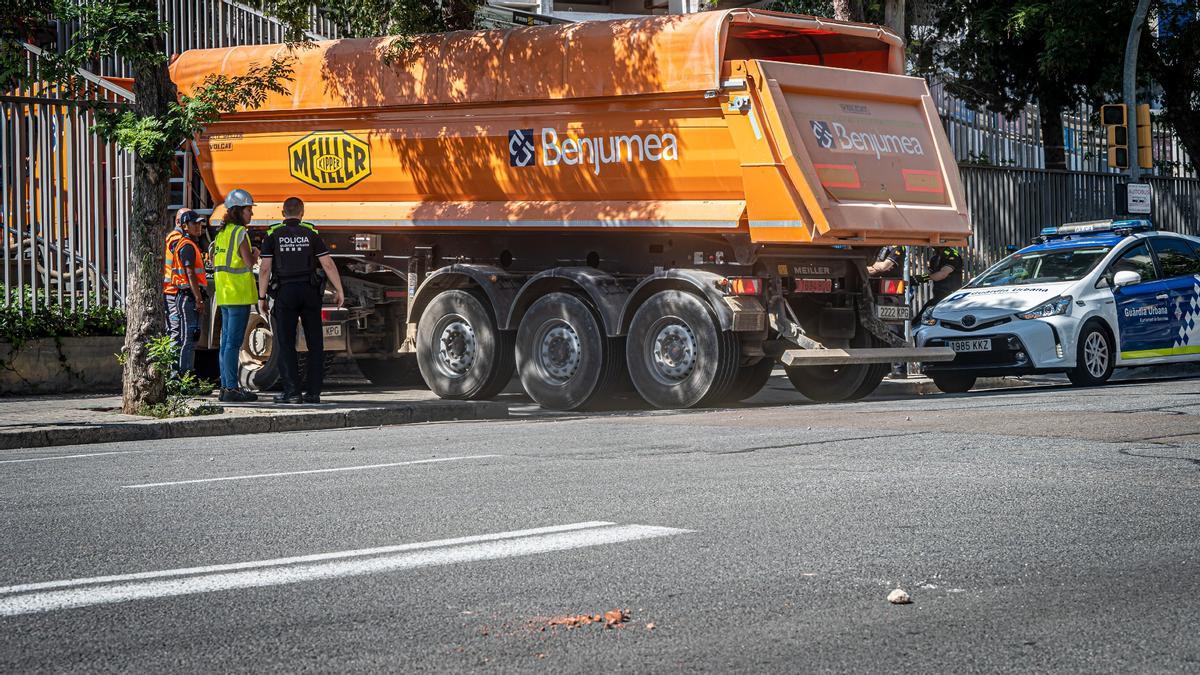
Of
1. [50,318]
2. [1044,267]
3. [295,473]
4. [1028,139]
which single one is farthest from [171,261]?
[1028,139]

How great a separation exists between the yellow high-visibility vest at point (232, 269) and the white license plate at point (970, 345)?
7.17m

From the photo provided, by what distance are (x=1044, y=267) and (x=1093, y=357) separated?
1.39m

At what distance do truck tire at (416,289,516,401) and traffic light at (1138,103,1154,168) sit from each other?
40.6 ft

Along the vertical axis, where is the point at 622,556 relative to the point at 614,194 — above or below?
below

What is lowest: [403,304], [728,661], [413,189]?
[728,661]

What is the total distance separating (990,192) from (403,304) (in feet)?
31.6

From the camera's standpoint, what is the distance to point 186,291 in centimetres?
1477

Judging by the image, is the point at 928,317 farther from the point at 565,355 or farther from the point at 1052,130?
the point at 1052,130

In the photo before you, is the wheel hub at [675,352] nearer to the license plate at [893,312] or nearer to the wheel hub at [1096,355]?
the license plate at [893,312]

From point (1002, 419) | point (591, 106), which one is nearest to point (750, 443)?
point (1002, 419)

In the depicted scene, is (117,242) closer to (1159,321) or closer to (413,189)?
(413,189)

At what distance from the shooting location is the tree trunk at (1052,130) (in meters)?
27.0

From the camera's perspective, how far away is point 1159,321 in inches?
659

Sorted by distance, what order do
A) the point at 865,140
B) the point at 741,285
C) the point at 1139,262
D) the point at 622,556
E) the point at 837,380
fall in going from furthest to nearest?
the point at 1139,262 → the point at 837,380 → the point at 865,140 → the point at 741,285 → the point at 622,556
